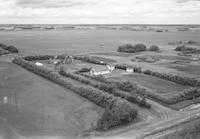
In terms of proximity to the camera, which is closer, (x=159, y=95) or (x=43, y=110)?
(x=43, y=110)

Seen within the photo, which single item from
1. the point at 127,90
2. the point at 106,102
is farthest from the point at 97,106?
the point at 127,90

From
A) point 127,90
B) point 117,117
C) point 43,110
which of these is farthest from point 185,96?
point 43,110

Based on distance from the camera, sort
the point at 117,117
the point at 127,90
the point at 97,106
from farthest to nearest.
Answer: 1. the point at 127,90
2. the point at 97,106
3. the point at 117,117

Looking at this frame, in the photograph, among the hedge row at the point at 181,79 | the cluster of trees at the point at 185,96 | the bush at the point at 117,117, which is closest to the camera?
the bush at the point at 117,117

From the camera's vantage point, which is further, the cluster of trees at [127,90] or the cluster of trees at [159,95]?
the cluster of trees at [159,95]

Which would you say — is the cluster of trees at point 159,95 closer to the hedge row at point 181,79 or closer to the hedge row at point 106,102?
the hedge row at point 181,79

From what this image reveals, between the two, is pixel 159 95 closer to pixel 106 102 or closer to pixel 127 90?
pixel 127 90

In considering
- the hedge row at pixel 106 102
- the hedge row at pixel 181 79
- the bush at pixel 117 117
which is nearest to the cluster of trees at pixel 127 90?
the hedge row at pixel 106 102

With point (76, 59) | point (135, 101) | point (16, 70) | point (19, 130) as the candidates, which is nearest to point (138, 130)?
point (135, 101)

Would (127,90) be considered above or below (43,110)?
above

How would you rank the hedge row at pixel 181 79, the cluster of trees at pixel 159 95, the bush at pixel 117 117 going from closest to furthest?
the bush at pixel 117 117 < the cluster of trees at pixel 159 95 < the hedge row at pixel 181 79

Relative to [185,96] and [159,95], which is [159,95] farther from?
[185,96]

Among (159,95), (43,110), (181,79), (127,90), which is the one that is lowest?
(43,110)

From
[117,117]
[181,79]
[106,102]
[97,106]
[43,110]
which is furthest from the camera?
[181,79]
